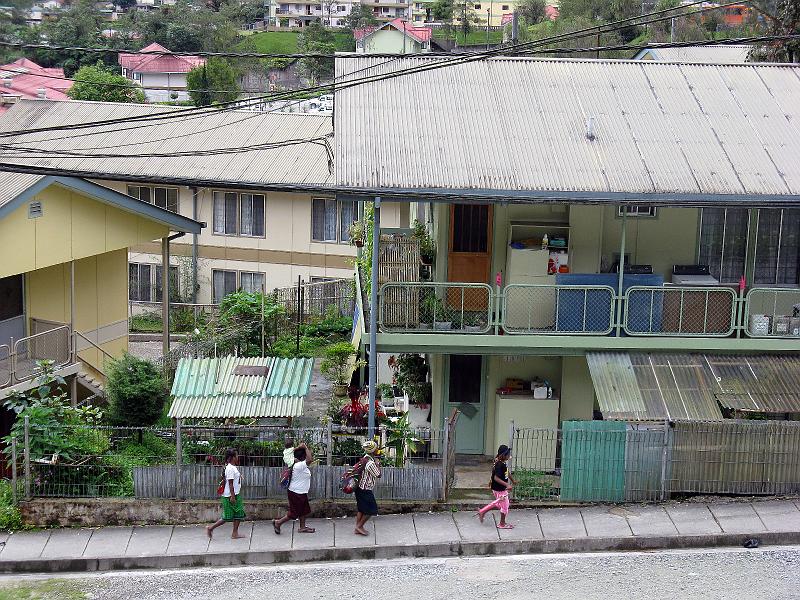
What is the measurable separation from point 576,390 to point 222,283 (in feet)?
58.8

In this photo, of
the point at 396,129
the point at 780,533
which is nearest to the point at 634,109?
the point at 396,129

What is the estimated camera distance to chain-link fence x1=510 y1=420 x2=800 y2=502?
56.3 ft

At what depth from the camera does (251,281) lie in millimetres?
35406

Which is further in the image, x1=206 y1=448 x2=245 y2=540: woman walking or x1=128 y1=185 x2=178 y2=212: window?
x1=128 y1=185 x2=178 y2=212: window

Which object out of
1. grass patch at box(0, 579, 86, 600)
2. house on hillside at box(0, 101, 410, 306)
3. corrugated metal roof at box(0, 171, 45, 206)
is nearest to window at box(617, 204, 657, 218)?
corrugated metal roof at box(0, 171, 45, 206)

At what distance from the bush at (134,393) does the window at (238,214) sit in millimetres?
15071

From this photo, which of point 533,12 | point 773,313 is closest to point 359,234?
point 773,313

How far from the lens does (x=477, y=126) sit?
Answer: 63.7ft

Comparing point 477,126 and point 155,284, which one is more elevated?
point 477,126

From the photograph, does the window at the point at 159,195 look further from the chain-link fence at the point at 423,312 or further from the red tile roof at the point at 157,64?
the red tile roof at the point at 157,64

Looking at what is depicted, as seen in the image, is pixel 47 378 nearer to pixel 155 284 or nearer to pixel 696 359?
pixel 696 359

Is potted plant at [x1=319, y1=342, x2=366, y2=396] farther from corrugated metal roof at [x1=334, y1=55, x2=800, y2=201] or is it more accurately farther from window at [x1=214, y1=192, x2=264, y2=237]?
window at [x1=214, y1=192, x2=264, y2=237]

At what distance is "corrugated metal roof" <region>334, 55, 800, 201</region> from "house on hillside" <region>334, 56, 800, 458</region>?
0.04 meters

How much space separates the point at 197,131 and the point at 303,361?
741 inches
